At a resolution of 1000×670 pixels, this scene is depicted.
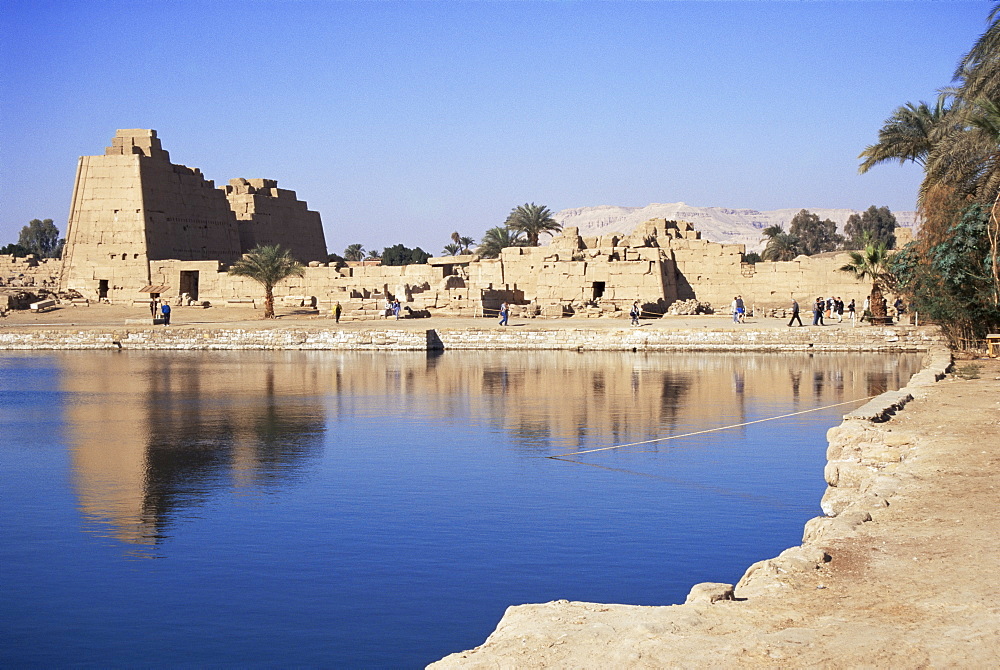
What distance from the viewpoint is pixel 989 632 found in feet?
12.7

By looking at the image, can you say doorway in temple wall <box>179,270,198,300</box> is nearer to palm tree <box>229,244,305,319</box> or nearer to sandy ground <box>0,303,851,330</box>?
sandy ground <box>0,303,851,330</box>

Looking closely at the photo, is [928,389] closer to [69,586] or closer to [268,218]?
[69,586]

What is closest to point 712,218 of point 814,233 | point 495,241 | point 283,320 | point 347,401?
point 814,233

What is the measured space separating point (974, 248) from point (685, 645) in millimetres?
16215

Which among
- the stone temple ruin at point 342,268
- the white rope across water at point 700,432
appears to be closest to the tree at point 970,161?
the white rope across water at point 700,432

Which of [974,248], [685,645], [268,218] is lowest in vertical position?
[685,645]

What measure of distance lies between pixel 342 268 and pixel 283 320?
7834mm

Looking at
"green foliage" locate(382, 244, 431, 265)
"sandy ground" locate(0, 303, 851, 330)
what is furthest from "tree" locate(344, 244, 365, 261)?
"sandy ground" locate(0, 303, 851, 330)

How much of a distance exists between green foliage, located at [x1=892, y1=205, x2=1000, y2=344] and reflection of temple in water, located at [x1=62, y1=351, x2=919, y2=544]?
139 centimetres

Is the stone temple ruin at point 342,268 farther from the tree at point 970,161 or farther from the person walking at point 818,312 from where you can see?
the tree at point 970,161

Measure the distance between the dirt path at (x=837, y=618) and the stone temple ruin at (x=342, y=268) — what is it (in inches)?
1147

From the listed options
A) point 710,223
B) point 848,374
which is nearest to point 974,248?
point 848,374

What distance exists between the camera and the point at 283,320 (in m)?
35.3

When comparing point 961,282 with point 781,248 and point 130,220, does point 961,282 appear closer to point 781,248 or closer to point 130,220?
point 130,220
